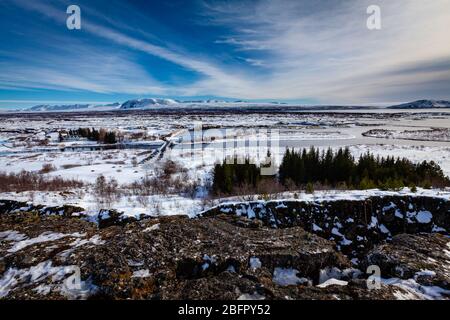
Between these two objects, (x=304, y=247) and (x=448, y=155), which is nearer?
(x=304, y=247)

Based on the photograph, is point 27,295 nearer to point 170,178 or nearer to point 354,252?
point 354,252

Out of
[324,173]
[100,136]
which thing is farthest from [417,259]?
[100,136]

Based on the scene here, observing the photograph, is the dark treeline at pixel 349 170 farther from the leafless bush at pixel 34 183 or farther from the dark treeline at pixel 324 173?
the leafless bush at pixel 34 183

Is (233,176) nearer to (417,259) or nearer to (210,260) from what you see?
(210,260)

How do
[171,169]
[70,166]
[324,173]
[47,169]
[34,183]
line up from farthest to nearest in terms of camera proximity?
[70,166] → [47,169] → [171,169] → [324,173] → [34,183]

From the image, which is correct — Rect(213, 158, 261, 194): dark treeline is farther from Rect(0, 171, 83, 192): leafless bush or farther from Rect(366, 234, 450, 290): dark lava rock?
Rect(366, 234, 450, 290): dark lava rock

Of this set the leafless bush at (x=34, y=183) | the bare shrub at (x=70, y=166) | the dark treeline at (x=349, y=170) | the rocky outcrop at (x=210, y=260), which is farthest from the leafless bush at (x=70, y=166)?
the dark treeline at (x=349, y=170)

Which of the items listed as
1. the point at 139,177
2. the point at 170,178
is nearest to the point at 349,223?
the point at 170,178
